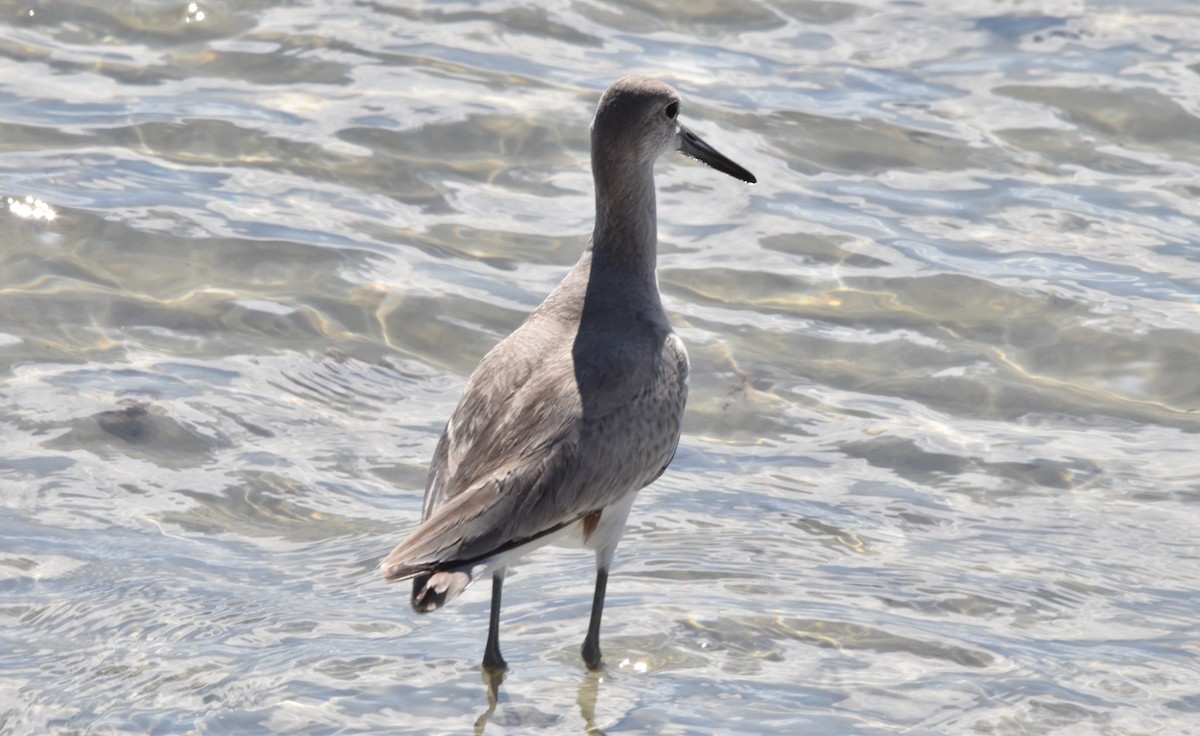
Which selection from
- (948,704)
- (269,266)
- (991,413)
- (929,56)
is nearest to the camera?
(948,704)

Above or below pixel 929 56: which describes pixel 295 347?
below

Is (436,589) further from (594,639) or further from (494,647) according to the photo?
(594,639)

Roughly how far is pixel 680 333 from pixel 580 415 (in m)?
2.79

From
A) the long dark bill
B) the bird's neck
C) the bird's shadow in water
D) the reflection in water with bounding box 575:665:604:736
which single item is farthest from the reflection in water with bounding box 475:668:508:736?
the long dark bill

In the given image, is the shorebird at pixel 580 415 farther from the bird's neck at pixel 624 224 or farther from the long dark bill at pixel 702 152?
the long dark bill at pixel 702 152

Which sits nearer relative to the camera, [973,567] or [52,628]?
[52,628]

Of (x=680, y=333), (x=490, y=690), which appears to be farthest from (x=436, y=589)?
(x=680, y=333)

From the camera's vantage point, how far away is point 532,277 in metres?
8.72

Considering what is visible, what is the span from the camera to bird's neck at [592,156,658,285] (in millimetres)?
6254

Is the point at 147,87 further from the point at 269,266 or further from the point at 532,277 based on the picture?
the point at 532,277

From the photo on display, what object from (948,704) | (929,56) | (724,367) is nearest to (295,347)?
(724,367)

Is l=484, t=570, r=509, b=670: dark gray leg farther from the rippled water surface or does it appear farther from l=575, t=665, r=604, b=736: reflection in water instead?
l=575, t=665, r=604, b=736: reflection in water

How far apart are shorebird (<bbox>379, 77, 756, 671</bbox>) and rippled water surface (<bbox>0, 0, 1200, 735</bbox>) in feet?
1.84

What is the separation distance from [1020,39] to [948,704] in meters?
7.09
